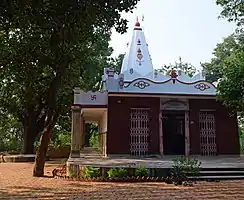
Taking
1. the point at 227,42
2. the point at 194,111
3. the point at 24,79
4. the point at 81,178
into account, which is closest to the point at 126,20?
the point at 81,178

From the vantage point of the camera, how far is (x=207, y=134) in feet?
49.3

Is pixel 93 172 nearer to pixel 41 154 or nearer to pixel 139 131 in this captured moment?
pixel 41 154

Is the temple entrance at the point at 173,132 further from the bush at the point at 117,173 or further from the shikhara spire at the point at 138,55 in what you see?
the bush at the point at 117,173

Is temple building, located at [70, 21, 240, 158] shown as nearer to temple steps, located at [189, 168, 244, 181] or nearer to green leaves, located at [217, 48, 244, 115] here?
green leaves, located at [217, 48, 244, 115]

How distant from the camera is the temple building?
1444 centimetres

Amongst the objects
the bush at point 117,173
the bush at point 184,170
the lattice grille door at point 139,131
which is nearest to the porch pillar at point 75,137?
the lattice grille door at point 139,131

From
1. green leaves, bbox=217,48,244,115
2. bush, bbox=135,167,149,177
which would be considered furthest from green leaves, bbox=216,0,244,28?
bush, bbox=135,167,149,177

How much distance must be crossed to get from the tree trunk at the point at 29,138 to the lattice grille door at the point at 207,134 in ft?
39.1

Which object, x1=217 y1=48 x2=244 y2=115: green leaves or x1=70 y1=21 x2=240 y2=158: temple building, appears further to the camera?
x1=70 y1=21 x2=240 y2=158: temple building

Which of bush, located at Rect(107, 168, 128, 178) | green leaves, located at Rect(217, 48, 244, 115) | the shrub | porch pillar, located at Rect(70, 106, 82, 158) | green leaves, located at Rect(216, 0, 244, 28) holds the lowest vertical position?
the shrub

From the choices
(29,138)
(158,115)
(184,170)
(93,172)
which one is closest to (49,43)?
(93,172)

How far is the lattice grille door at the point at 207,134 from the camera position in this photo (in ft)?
49.0

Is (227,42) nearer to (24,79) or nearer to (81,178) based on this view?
(24,79)

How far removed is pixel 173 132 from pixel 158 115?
181cm
